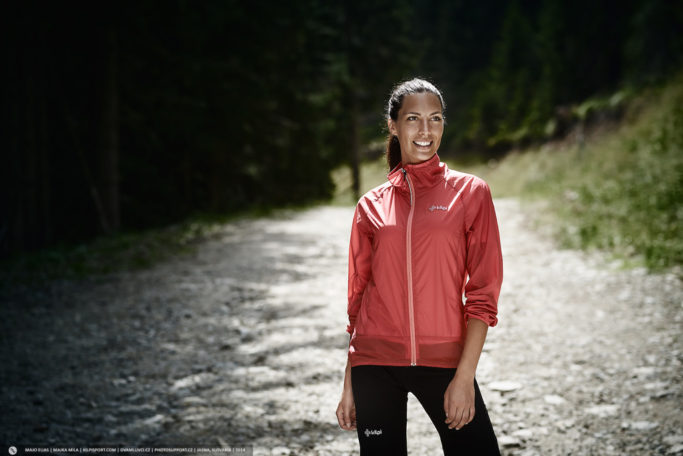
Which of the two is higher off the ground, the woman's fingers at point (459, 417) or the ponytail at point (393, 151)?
the ponytail at point (393, 151)

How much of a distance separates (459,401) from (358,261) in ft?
2.19

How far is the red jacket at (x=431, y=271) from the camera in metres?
1.90

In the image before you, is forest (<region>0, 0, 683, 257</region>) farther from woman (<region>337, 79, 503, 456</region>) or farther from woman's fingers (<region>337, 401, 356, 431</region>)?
woman's fingers (<region>337, 401, 356, 431</region>)

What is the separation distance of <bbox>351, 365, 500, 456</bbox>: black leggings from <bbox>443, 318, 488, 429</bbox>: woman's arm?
0.06 m

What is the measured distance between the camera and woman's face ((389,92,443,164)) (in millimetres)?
2049

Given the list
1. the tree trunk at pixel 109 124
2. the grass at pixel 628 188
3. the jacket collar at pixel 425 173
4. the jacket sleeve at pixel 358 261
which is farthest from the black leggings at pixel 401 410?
the tree trunk at pixel 109 124

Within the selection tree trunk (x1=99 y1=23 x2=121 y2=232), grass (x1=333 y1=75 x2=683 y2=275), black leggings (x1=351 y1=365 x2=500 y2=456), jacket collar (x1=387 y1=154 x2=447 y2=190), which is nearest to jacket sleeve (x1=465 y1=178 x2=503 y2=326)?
jacket collar (x1=387 y1=154 x2=447 y2=190)

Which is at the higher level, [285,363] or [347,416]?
[347,416]

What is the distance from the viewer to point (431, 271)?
1.93 m

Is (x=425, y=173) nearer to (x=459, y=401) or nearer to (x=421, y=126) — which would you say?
(x=421, y=126)

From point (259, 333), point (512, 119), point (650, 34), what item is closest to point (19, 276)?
point (259, 333)

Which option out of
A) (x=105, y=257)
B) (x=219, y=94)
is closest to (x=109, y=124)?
(x=105, y=257)

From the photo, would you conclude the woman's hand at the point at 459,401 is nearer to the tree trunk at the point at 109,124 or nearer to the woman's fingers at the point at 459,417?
the woman's fingers at the point at 459,417

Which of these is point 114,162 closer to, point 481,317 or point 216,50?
point 216,50
